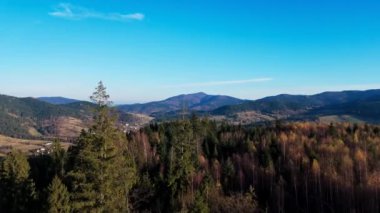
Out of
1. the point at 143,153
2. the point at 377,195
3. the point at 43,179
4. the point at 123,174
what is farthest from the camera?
the point at 143,153

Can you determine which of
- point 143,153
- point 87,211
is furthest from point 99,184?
point 143,153

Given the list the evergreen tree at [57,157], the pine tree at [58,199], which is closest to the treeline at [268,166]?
the evergreen tree at [57,157]

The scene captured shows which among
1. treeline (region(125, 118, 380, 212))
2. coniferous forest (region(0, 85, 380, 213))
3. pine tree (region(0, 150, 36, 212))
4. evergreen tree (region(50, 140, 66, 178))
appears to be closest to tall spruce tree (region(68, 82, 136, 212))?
coniferous forest (region(0, 85, 380, 213))

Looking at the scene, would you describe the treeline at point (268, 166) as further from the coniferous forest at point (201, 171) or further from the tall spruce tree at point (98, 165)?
the tall spruce tree at point (98, 165)

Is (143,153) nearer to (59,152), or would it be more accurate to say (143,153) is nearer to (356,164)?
(59,152)

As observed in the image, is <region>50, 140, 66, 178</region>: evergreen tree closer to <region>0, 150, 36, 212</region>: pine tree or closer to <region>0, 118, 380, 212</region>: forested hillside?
<region>0, 118, 380, 212</region>: forested hillside
